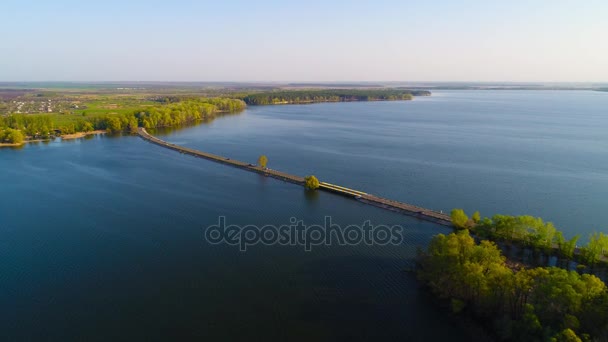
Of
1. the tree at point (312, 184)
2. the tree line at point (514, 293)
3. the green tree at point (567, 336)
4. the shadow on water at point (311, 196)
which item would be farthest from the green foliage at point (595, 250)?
the tree at point (312, 184)

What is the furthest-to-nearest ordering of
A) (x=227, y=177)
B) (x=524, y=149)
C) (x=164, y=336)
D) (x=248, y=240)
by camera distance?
1. (x=524, y=149)
2. (x=227, y=177)
3. (x=248, y=240)
4. (x=164, y=336)

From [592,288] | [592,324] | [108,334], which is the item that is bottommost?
Answer: [108,334]

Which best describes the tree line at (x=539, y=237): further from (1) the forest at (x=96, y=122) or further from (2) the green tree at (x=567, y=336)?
(1) the forest at (x=96, y=122)

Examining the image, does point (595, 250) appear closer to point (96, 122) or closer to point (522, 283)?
point (522, 283)

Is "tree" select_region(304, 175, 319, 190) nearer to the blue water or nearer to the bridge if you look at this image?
the bridge

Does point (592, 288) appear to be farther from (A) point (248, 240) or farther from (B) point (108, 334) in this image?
(B) point (108, 334)

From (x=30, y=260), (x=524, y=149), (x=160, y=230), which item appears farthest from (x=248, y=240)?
(x=524, y=149)
